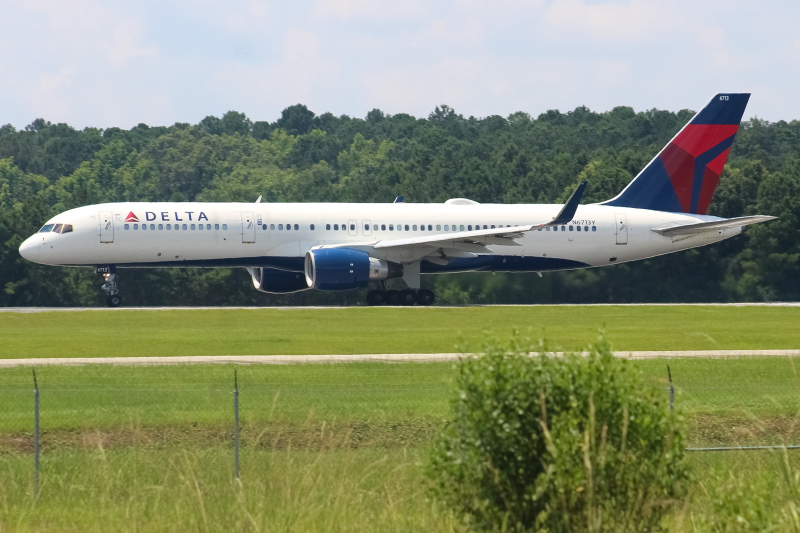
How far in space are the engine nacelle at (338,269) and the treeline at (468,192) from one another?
17.2ft

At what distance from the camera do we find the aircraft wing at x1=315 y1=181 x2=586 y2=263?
140 ft

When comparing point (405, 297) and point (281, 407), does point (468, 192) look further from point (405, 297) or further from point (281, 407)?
point (281, 407)

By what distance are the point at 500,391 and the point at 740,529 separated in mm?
2489

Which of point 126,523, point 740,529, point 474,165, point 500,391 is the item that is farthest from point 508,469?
point 474,165

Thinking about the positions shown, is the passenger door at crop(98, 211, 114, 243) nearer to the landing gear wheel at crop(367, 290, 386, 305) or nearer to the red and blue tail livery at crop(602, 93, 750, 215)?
the landing gear wheel at crop(367, 290, 386, 305)

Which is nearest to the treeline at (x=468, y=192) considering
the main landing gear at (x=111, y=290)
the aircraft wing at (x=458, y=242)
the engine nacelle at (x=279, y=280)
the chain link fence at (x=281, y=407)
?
the aircraft wing at (x=458, y=242)

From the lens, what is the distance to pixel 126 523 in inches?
520

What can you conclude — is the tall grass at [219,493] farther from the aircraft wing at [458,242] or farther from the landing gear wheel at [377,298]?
the landing gear wheel at [377,298]

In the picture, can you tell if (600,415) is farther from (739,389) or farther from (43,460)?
(739,389)

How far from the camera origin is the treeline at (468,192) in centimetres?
5319

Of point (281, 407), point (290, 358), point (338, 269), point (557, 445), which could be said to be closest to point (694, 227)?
point (338, 269)

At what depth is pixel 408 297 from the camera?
45781mm

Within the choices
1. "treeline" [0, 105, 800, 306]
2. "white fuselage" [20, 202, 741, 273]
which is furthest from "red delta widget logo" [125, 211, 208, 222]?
"treeline" [0, 105, 800, 306]

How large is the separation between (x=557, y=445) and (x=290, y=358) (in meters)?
17.1
